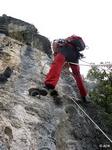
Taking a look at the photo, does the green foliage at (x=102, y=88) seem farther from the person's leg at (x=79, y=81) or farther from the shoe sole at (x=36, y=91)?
the shoe sole at (x=36, y=91)

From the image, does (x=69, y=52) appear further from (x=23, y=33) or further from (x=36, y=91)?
(x=23, y=33)

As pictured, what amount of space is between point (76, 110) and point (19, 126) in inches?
59.5

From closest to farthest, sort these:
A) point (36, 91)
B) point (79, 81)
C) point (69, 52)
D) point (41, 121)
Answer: point (41, 121) < point (36, 91) < point (69, 52) < point (79, 81)

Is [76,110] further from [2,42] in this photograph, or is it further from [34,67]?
[2,42]

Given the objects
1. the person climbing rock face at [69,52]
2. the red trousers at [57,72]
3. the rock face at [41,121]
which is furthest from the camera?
the person climbing rock face at [69,52]

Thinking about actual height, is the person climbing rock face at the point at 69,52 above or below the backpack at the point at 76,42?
below

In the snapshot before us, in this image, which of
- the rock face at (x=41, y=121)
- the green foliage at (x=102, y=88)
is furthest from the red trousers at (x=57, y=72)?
the green foliage at (x=102, y=88)

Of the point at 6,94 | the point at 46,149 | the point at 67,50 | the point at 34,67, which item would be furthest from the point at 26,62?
the point at 46,149

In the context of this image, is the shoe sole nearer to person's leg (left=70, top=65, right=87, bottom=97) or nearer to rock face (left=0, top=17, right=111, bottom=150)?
rock face (left=0, top=17, right=111, bottom=150)

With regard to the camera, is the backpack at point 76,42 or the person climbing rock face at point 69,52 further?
the backpack at point 76,42

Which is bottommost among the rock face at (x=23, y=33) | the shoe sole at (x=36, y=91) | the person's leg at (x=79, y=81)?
the shoe sole at (x=36, y=91)

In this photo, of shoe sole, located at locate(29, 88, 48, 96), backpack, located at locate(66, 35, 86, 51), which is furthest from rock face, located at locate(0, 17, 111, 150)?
backpack, located at locate(66, 35, 86, 51)

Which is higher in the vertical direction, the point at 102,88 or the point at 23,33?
the point at 23,33

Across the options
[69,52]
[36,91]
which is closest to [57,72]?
[36,91]
